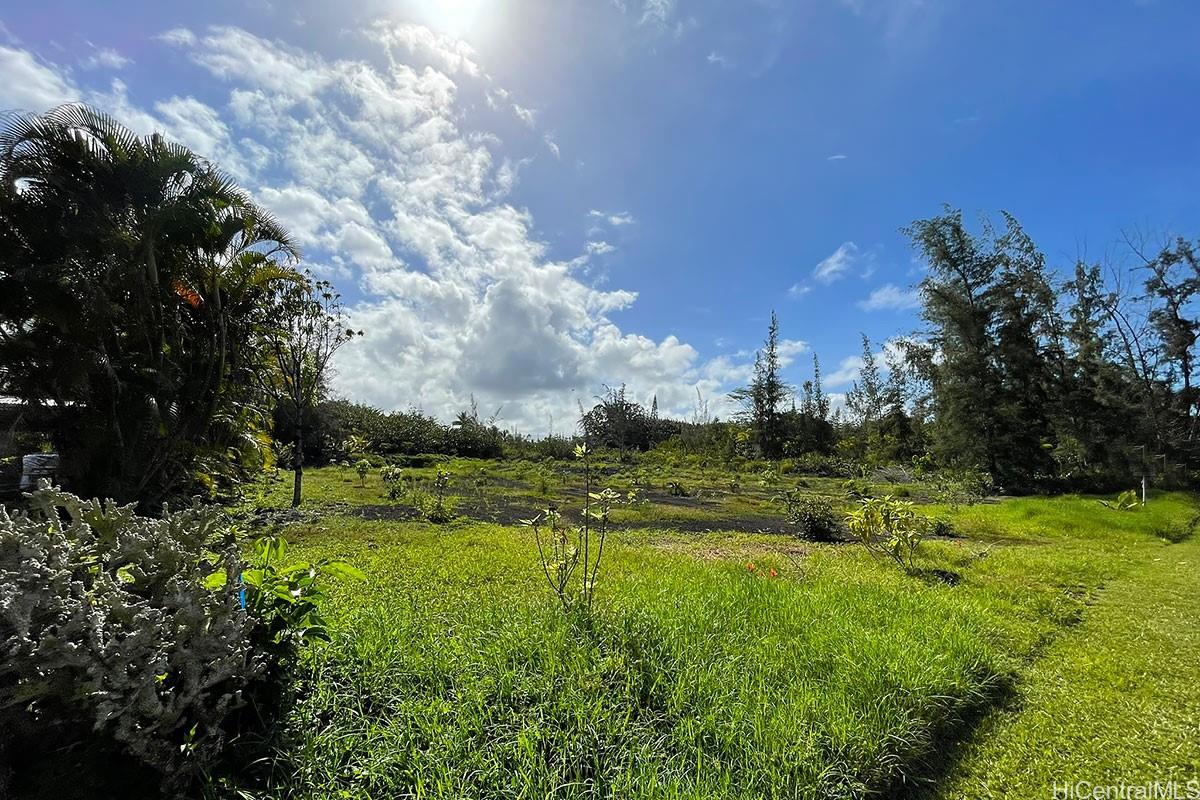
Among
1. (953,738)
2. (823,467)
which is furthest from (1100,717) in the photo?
(823,467)

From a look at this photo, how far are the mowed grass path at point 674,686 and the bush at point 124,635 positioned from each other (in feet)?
1.42

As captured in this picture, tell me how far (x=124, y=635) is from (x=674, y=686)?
2.44 meters

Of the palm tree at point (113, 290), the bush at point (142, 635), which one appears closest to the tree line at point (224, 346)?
the palm tree at point (113, 290)

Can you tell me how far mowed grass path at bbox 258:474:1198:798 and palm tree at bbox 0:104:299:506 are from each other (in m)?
6.63

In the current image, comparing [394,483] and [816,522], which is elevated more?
[394,483]

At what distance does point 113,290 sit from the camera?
8.14 meters

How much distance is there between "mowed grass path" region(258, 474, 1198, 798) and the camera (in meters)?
2.17

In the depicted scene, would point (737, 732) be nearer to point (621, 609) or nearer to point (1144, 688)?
point (621, 609)

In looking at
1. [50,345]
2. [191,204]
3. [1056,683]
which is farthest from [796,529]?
[50,345]

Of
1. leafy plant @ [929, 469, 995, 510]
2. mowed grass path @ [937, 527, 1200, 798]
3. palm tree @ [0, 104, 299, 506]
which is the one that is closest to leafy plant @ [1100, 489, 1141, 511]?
leafy plant @ [929, 469, 995, 510]

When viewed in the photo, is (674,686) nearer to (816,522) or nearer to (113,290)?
(816,522)

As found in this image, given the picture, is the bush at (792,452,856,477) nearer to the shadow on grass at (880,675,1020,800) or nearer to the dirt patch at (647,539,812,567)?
the dirt patch at (647,539,812,567)

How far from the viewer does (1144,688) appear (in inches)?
126

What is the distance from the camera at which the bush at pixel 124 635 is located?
1.56m
